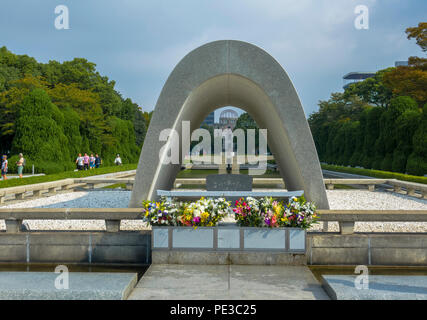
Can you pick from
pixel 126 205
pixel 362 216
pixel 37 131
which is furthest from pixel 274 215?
pixel 37 131

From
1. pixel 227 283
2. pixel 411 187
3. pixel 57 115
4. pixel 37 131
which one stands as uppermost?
pixel 57 115

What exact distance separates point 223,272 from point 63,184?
13.2 m

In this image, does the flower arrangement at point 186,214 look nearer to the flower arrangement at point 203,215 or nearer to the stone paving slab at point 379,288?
the flower arrangement at point 203,215

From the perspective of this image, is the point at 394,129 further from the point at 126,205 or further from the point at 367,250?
the point at 367,250

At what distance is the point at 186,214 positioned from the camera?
5.72 meters

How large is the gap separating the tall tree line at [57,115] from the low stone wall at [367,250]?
907 inches

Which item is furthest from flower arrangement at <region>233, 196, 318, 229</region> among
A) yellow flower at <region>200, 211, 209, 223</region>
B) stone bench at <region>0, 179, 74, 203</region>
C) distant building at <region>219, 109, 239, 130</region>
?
distant building at <region>219, 109, 239, 130</region>

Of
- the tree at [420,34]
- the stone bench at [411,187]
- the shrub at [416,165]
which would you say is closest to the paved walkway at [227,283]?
the stone bench at [411,187]

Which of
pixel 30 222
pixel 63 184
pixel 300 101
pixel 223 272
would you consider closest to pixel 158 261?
pixel 223 272

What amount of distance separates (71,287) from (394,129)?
26.9 m

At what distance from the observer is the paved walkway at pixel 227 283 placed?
439cm

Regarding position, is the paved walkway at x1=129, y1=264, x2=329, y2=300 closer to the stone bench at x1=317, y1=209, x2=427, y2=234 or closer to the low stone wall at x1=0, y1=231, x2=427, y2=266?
the low stone wall at x1=0, y1=231, x2=427, y2=266

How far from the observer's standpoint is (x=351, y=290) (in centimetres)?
423

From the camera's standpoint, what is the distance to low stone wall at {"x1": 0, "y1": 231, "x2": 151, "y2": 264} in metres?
6.06
